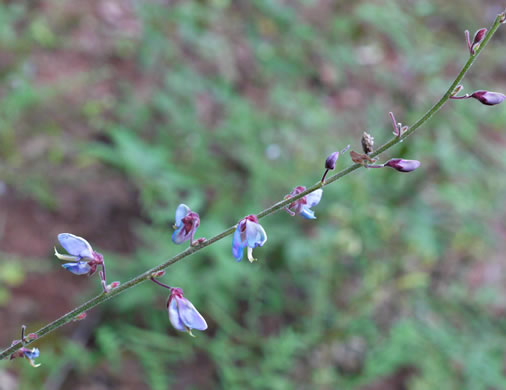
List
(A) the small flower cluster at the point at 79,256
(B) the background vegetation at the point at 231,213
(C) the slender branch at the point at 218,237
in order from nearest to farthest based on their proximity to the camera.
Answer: (C) the slender branch at the point at 218,237 < (A) the small flower cluster at the point at 79,256 < (B) the background vegetation at the point at 231,213

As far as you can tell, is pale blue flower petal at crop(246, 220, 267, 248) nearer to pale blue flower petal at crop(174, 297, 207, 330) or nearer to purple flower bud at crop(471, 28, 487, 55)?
pale blue flower petal at crop(174, 297, 207, 330)

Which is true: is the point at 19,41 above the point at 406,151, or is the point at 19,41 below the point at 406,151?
above

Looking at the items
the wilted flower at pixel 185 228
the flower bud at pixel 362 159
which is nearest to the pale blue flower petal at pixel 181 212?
the wilted flower at pixel 185 228

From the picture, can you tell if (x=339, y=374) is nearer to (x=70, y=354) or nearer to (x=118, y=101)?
(x=70, y=354)

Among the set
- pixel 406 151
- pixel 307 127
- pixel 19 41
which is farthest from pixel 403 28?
pixel 19 41

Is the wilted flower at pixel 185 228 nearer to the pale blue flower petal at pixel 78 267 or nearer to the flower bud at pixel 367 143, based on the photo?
the pale blue flower petal at pixel 78 267

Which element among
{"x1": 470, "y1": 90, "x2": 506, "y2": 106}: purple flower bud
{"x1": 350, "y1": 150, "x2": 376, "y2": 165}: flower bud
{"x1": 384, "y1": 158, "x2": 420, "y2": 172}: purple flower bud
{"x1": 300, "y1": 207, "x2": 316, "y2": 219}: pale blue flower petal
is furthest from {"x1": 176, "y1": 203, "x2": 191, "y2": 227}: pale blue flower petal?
{"x1": 470, "y1": 90, "x2": 506, "y2": 106}: purple flower bud
